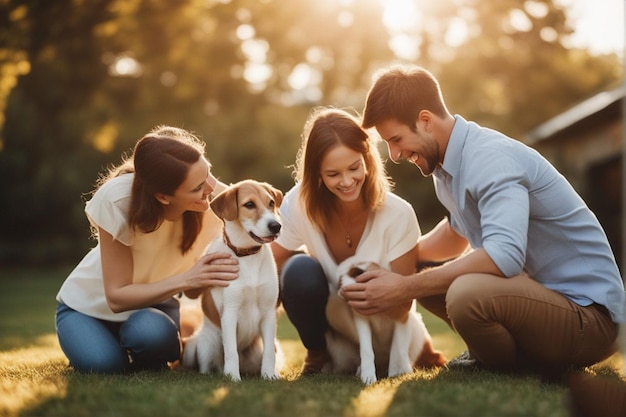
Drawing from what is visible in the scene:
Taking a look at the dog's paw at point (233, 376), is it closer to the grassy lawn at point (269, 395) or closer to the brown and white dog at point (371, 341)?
the grassy lawn at point (269, 395)

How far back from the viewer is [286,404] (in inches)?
104

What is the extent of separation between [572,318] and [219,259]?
1.91m

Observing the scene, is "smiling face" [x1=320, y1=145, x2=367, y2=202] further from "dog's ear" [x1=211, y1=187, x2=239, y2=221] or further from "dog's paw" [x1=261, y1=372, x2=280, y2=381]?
"dog's paw" [x1=261, y1=372, x2=280, y2=381]

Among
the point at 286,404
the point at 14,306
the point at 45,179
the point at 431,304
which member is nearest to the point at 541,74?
the point at 45,179

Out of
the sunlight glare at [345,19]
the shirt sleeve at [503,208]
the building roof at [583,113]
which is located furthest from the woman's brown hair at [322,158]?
the sunlight glare at [345,19]

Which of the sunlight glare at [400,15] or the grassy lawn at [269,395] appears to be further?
the sunlight glare at [400,15]

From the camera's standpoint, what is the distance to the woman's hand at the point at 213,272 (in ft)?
12.1

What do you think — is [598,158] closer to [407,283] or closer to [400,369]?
[400,369]

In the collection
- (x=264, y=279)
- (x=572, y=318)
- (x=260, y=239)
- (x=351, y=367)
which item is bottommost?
(x=351, y=367)

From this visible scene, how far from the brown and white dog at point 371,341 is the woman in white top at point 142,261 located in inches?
27.2

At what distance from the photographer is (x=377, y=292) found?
11.6 feet

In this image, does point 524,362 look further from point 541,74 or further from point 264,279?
point 541,74

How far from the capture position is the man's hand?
350 cm

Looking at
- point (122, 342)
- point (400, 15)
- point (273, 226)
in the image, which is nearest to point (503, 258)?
point (273, 226)
